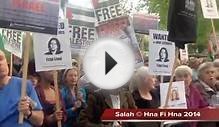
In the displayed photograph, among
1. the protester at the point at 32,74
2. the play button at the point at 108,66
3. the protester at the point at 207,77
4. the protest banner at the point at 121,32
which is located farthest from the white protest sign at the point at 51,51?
the protester at the point at 207,77

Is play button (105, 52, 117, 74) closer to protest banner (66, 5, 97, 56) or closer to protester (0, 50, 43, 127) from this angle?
protest banner (66, 5, 97, 56)

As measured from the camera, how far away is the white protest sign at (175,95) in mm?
6793

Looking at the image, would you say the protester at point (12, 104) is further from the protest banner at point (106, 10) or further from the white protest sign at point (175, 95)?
the protest banner at point (106, 10)

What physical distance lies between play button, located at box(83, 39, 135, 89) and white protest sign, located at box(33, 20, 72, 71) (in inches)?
19.9

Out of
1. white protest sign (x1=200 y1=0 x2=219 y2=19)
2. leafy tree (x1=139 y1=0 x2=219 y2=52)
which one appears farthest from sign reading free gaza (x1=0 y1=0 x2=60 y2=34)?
leafy tree (x1=139 y1=0 x2=219 y2=52)

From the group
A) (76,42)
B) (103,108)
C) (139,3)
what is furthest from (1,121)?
(139,3)

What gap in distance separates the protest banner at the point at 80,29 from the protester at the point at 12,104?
3.21 m

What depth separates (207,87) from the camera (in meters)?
7.24

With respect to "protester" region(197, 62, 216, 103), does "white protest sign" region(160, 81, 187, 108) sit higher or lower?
lower

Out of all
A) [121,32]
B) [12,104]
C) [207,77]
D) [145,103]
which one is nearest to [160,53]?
[121,32]

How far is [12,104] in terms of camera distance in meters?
4.82

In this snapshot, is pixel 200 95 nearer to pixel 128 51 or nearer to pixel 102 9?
pixel 128 51

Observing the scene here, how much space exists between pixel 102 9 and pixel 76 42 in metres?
0.71

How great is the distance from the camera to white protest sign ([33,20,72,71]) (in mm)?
5820
